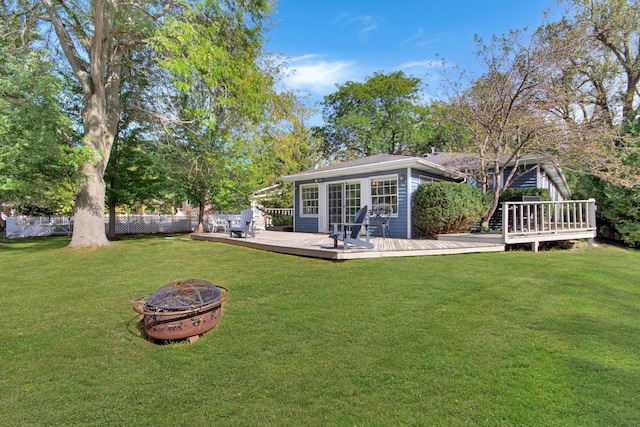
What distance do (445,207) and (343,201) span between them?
12.4ft

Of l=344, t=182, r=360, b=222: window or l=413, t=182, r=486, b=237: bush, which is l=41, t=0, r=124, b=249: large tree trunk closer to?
l=344, t=182, r=360, b=222: window

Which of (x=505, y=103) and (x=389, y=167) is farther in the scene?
(x=389, y=167)

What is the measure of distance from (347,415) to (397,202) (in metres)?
8.56

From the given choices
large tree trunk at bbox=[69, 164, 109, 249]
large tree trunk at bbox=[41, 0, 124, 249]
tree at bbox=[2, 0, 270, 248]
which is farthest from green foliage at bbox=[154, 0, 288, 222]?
large tree trunk at bbox=[69, 164, 109, 249]

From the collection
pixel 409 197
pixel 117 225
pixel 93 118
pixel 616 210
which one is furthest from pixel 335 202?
pixel 117 225

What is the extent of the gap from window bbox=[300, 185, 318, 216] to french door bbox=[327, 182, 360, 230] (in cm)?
77

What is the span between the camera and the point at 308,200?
42.2 feet

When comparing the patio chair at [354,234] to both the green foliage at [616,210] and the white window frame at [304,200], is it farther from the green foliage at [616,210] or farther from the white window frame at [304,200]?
the green foliage at [616,210]

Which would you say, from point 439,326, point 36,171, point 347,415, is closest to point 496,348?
point 439,326

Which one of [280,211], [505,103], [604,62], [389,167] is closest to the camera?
[505,103]

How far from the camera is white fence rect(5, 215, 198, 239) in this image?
15.4 meters

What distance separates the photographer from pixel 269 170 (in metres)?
14.4

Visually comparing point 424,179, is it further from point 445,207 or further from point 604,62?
point 604,62

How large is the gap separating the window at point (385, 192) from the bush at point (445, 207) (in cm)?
69
